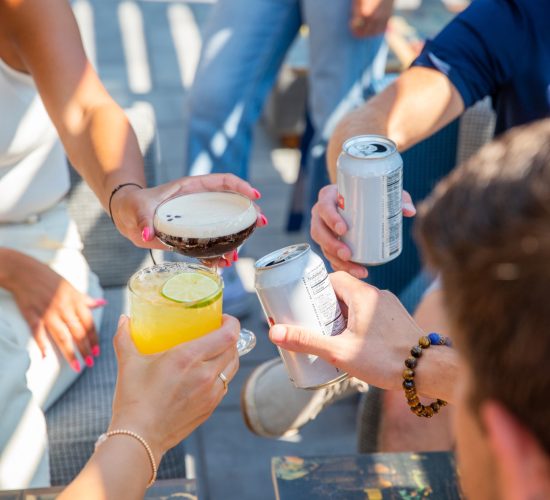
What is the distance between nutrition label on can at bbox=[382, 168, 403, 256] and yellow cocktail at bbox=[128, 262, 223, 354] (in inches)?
15.9

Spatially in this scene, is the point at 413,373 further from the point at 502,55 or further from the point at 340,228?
the point at 502,55

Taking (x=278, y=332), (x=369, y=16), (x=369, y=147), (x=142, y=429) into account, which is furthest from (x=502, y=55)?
(x=142, y=429)

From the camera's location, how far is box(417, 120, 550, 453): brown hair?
2.28 feet

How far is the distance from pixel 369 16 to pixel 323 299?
174 cm

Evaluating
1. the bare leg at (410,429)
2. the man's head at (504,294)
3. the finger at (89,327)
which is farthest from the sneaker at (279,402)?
the man's head at (504,294)

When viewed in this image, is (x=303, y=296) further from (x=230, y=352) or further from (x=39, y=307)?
(x=39, y=307)

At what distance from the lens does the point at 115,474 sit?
1.19 meters

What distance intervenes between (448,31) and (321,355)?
1109mm

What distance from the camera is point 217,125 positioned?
2.93 m

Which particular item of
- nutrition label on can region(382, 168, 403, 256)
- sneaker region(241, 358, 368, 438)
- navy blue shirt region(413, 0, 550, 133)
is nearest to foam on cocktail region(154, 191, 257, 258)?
nutrition label on can region(382, 168, 403, 256)

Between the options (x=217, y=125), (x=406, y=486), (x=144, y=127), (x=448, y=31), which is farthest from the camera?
(x=217, y=125)

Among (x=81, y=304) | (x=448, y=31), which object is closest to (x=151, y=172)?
(x=81, y=304)

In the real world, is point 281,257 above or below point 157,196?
above

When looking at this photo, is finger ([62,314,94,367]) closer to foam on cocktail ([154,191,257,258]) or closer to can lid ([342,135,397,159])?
foam on cocktail ([154,191,257,258])
